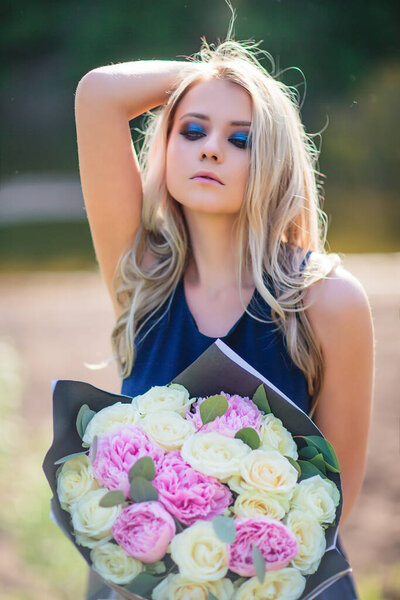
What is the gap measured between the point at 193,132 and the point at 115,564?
1.13 meters

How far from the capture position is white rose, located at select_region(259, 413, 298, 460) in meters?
1.34

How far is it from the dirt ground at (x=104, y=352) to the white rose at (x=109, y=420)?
2777 mm

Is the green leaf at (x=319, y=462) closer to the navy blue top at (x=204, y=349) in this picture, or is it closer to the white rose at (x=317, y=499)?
the white rose at (x=317, y=499)

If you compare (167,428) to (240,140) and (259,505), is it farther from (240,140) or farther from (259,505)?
(240,140)

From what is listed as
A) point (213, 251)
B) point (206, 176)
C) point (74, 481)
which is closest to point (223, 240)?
point (213, 251)

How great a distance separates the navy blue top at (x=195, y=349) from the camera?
191 cm

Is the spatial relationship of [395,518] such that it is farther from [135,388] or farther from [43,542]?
[135,388]

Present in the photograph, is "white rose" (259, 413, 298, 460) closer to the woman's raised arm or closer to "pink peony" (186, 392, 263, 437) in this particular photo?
"pink peony" (186, 392, 263, 437)

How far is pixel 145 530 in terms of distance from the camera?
1.20 metres

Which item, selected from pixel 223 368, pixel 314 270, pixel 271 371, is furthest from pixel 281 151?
pixel 223 368

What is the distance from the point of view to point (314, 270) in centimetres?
193

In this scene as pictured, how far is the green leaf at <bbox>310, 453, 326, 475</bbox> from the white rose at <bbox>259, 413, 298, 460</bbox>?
37mm

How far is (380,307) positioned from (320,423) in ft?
18.1

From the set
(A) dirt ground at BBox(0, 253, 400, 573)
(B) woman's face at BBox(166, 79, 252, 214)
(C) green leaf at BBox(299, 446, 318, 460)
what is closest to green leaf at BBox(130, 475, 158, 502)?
(C) green leaf at BBox(299, 446, 318, 460)
